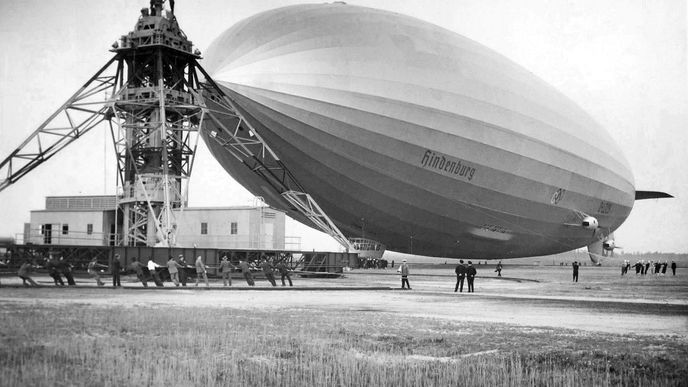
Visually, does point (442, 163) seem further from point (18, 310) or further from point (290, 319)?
point (18, 310)

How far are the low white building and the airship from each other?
171 centimetres

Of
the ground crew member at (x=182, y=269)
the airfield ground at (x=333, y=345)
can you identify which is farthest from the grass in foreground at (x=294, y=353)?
the ground crew member at (x=182, y=269)

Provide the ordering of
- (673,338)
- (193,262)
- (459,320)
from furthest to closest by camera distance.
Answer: (193,262) → (459,320) → (673,338)

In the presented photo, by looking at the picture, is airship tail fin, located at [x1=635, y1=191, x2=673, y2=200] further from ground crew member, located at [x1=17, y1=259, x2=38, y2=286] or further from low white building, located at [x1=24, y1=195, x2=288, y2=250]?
ground crew member, located at [x1=17, y1=259, x2=38, y2=286]

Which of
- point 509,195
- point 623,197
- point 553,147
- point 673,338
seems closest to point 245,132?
point 509,195

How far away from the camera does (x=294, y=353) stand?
39.5 feet

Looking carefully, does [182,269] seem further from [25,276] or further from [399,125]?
[399,125]

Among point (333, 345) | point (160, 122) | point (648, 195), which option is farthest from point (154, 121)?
point (648, 195)

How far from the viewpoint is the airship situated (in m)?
36.6

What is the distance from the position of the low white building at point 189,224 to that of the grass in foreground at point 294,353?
1136 inches

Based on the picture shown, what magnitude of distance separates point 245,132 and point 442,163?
39.0ft

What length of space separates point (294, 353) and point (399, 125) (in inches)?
1044

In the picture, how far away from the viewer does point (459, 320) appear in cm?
1825

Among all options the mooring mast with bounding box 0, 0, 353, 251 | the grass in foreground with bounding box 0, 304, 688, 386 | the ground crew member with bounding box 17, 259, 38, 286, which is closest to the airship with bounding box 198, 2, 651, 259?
the mooring mast with bounding box 0, 0, 353, 251
